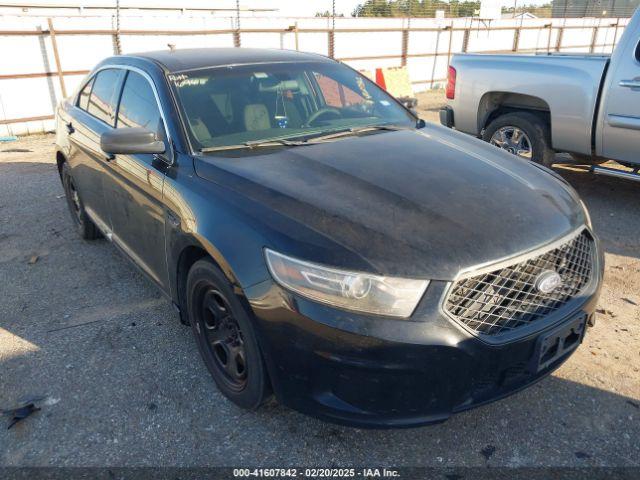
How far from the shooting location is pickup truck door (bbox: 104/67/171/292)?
307 centimetres

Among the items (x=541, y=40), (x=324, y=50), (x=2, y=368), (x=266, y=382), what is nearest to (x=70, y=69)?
(x=324, y=50)

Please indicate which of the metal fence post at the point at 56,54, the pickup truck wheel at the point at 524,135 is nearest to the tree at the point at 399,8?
the metal fence post at the point at 56,54

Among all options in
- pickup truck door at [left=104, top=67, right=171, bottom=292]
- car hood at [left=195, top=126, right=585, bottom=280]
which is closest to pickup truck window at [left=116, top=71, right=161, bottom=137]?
pickup truck door at [left=104, top=67, right=171, bottom=292]

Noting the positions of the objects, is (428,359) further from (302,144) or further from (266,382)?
(302,144)

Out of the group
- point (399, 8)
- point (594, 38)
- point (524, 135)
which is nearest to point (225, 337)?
point (524, 135)

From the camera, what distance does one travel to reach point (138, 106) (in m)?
3.50

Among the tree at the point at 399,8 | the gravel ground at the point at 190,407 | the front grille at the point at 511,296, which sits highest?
the tree at the point at 399,8

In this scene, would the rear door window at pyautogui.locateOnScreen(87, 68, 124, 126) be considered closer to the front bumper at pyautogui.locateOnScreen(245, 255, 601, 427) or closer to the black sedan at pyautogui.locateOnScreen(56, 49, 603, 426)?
the black sedan at pyautogui.locateOnScreen(56, 49, 603, 426)

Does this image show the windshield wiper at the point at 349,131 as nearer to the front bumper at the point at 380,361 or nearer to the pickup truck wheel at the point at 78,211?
the front bumper at the point at 380,361

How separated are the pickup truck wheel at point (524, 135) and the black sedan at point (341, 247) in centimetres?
278

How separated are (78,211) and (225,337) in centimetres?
310

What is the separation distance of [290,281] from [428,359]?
62cm

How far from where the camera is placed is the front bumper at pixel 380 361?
2047 millimetres

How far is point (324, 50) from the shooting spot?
14.8 m
